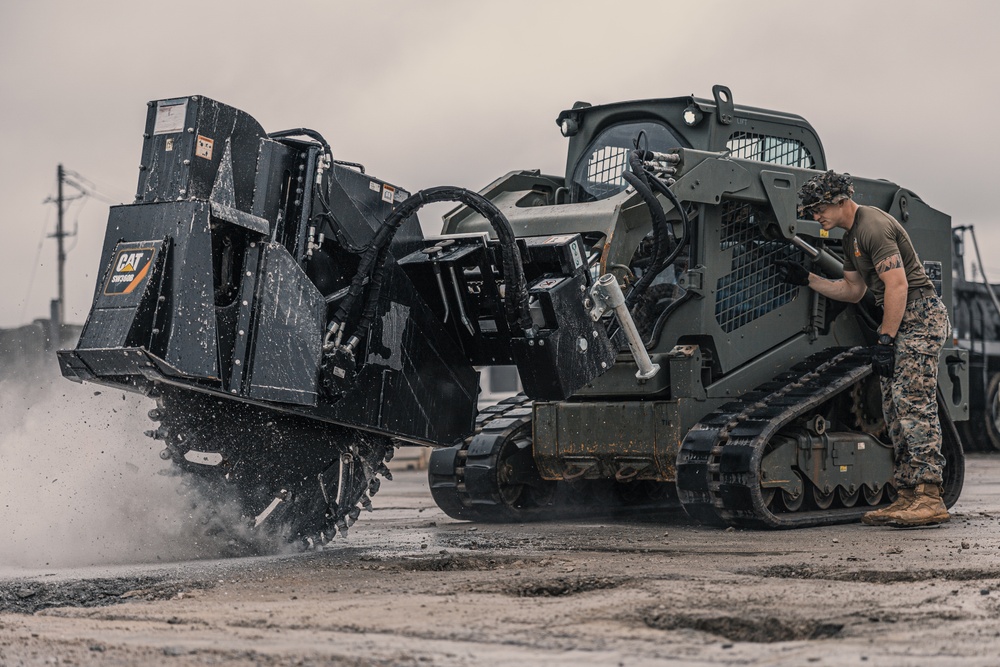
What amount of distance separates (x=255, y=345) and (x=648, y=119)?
13.6 feet

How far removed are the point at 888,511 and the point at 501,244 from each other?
3.21m

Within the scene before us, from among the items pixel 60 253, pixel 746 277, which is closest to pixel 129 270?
pixel 746 277

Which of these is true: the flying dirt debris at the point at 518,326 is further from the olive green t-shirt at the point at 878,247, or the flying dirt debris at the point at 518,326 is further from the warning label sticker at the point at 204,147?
the olive green t-shirt at the point at 878,247

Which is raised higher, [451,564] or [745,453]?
[745,453]

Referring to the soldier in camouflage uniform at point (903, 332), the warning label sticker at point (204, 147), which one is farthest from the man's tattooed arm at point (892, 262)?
the warning label sticker at point (204, 147)

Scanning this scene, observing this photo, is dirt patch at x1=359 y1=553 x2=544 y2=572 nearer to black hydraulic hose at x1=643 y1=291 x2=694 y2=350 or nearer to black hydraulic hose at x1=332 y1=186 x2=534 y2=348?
black hydraulic hose at x1=332 y1=186 x2=534 y2=348

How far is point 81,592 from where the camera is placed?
5262mm

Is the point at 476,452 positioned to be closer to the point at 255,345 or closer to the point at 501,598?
the point at 255,345

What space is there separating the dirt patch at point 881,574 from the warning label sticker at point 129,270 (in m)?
2.93

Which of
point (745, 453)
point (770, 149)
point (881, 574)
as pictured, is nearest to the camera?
point (881, 574)

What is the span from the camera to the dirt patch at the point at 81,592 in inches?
197

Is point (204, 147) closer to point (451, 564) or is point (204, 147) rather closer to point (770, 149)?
point (451, 564)

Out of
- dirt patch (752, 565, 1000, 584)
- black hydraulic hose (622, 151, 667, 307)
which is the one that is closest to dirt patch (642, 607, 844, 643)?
dirt patch (752, 565, 1000, 584)

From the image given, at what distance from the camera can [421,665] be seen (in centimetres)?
361
